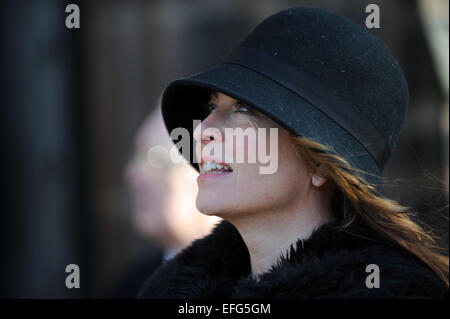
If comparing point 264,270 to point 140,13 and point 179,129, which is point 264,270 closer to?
point 179,129

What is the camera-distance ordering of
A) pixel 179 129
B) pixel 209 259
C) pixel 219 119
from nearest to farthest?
1. pixel 219 119
2. pixel 209 259
3. pixel 179 129

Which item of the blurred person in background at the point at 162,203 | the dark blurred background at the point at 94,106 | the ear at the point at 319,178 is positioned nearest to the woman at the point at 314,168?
the ear at the point at 319,178

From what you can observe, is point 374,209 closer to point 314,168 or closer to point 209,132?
point 314,168

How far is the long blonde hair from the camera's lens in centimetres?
160

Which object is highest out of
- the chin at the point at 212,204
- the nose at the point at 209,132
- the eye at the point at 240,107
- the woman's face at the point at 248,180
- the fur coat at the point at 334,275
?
the eye at the point at 240,107

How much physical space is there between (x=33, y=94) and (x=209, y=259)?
7.71 feet

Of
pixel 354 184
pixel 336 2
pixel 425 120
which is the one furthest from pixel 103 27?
pixel 354 184

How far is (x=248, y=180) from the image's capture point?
1677 millimetres

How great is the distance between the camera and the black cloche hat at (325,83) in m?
1.63

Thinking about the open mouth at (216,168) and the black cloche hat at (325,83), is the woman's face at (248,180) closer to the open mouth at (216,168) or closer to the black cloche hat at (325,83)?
the open mouth at (216,168)

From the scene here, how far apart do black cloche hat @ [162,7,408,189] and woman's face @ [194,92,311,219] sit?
0.10 meters

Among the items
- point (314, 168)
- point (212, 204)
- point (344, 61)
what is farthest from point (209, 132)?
point (344, 61)

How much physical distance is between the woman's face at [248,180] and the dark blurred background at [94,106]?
6.89 feet

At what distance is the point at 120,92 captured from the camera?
4098 millimetres
